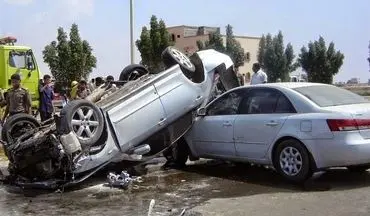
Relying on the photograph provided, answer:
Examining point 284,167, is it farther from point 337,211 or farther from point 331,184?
point 337,211

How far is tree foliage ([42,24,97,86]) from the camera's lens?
123 ft

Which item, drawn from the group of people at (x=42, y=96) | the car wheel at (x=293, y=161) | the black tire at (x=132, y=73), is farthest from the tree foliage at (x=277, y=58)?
the car wheel at (x=293, y=161)

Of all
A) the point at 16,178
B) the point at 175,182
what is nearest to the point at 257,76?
the point at 175,182

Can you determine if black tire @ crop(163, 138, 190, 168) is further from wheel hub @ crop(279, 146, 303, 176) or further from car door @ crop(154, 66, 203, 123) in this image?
wheel hub @ crop(279, 146, 303, 176)

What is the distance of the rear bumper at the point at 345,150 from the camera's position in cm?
732

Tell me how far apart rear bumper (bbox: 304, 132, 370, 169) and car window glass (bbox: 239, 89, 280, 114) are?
1119mm

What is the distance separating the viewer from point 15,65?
771 inches

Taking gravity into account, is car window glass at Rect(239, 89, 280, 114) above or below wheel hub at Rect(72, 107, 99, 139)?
above

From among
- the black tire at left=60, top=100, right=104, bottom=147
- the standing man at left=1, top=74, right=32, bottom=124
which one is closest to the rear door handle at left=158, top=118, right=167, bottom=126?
the black tire at left=60, top=100, right=104, bottom=147

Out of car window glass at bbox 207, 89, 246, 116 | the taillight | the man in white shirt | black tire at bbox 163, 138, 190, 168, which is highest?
the man in white shirt

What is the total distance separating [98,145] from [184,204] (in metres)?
1.84

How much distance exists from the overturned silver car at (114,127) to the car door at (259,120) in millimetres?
1039

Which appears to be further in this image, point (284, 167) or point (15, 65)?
point (15, 65)

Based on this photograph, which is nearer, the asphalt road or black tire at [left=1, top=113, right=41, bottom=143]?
the asphalt road
